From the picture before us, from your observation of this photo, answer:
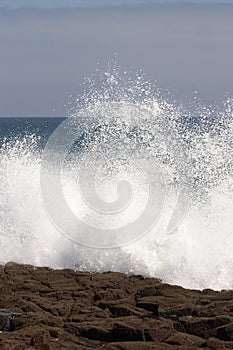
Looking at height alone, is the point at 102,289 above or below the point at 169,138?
below

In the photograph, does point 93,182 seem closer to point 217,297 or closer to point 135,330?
point 217,297

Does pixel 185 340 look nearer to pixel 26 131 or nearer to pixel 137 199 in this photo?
pixel 137 199

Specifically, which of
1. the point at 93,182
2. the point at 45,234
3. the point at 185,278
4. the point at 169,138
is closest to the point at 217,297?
the point at 185,278

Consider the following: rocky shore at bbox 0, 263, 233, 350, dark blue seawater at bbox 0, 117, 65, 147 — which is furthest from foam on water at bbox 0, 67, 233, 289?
dark blue seawater at bbox 0, 117, 65, 147

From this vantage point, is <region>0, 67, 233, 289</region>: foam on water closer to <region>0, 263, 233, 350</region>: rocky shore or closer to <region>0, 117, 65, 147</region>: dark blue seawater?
<region>0, 263, 233, 350</region>: rocky shore

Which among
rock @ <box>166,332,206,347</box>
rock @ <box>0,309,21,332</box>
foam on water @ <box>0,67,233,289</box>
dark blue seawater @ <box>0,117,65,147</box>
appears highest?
dark blue seawater @ <box>0,117,65,147</box>

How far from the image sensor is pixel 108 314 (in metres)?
12.7

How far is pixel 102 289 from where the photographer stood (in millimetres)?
14570

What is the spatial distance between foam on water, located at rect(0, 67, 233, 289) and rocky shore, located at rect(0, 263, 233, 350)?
2.30 meters

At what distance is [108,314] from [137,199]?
8.66 meters

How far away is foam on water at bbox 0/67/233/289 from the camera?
17.9 metres

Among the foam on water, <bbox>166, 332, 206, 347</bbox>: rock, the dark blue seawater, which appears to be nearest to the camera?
<bbox>166, 332, 206, 347</bbox>: rock

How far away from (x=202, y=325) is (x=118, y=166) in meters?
12.0

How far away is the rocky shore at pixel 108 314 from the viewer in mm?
11188
